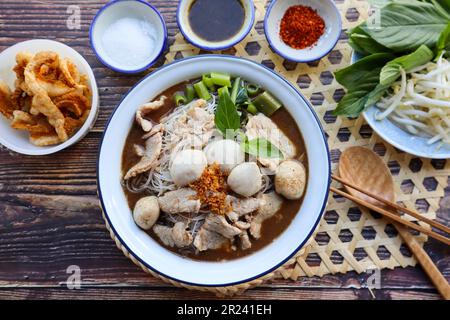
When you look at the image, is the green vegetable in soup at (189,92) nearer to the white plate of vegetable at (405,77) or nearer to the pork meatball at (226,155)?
the pork meatball at (226,155)

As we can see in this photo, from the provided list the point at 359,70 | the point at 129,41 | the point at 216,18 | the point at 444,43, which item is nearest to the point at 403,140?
the point at 359,70

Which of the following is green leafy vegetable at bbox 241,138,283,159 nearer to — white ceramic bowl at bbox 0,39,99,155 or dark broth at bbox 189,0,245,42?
dark broth at bbox 189,0,245,42

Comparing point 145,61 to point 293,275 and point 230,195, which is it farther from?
point 293,275

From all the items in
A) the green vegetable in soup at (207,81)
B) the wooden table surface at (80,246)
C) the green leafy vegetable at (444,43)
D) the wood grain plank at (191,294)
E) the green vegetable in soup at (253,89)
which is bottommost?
the wood grain plank at (191,294)

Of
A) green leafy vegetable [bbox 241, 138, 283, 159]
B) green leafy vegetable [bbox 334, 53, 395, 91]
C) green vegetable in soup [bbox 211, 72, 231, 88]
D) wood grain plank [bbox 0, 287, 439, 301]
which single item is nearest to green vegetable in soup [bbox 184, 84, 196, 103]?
green vegetable in soup [bbox 211, 72, 231, 88]

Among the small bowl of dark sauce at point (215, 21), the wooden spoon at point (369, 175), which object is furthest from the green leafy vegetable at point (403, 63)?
the small bowl of dark sauce at point (215, 21)

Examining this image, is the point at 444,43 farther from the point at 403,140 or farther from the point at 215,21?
the point at 215,21

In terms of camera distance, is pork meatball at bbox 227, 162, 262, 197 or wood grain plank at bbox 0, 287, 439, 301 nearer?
pork meatball at bbox 227, 162, 262, 197

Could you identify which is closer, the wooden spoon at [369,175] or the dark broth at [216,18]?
the wooden spoon at [369,175]

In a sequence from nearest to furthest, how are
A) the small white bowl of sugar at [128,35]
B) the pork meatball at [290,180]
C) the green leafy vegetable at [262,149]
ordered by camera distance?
the green leafy vegetable at [262,149] < the pork meatball at [290,180] < the small white bowl of sugar at [128,35]
